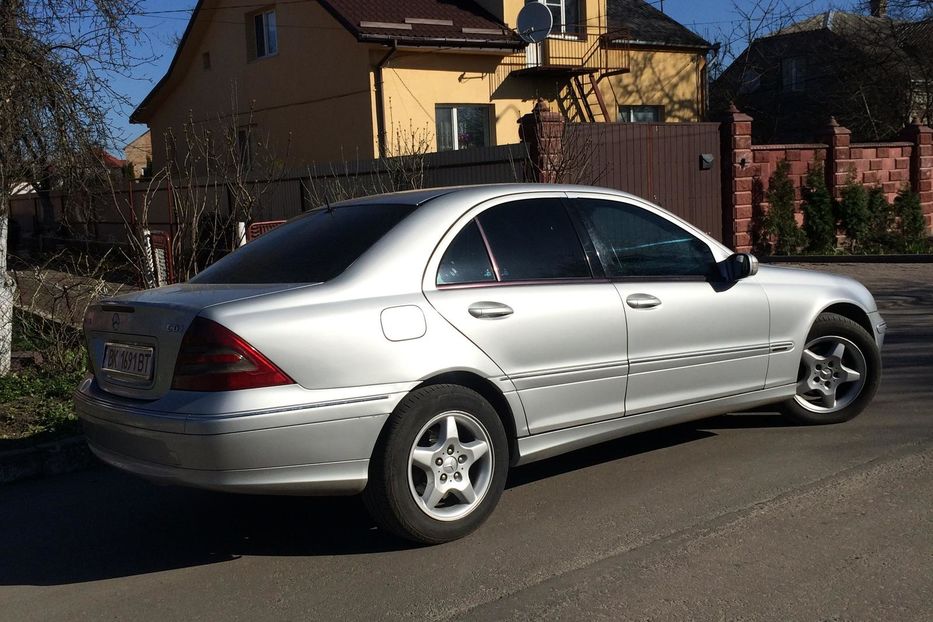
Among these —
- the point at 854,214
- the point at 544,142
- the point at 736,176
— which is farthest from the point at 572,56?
the point at 544,142

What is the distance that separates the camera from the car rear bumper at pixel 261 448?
403cm

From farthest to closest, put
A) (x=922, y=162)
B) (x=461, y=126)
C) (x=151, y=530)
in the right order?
(x=461, y=126), (x=922, y=162), (x=151, y=530)

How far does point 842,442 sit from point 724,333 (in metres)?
1.10

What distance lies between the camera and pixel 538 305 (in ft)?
15.9

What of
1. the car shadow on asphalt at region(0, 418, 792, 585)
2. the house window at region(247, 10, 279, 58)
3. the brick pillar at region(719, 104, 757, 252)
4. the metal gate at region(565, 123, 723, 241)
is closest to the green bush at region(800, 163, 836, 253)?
the brick pillar at region(719, 104, 757, 252)

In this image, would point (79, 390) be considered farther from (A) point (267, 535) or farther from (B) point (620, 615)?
(B) point (620, 615)

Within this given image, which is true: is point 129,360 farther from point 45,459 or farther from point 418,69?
point 418,69

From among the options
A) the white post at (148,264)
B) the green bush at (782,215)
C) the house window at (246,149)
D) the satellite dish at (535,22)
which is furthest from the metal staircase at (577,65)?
the white post at (148,264)

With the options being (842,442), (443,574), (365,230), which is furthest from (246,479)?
(842,442)

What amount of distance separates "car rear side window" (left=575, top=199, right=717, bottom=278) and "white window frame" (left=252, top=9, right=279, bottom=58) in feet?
64.2

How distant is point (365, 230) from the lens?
483 cm

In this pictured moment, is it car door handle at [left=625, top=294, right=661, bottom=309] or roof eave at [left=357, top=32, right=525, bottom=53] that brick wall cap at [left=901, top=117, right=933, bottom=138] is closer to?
roof eave at [left=357, top=32, right=525, bottom=53]

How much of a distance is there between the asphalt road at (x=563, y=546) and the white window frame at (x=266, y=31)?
19.3m

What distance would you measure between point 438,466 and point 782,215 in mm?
15135
